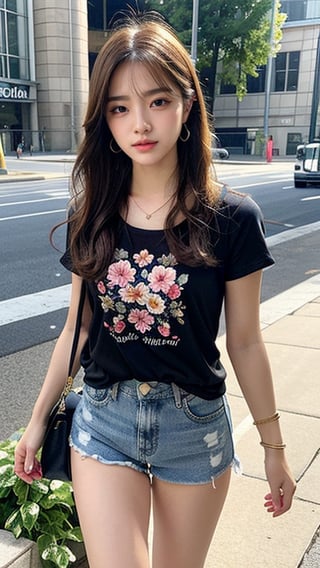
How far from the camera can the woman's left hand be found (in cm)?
170

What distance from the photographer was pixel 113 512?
1465 millimetres

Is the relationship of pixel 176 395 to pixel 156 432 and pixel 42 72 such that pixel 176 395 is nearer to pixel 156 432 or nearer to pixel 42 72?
pixel 156 432

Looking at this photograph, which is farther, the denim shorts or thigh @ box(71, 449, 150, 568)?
the denim shorts

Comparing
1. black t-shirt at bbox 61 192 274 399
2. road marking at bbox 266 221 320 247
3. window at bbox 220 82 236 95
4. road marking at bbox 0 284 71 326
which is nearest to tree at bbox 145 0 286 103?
window at bbox 220 82 236 95

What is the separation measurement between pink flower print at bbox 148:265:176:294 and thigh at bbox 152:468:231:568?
1.76 feet

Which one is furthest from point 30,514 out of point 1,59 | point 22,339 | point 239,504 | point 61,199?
point 1,59

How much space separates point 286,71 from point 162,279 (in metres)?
54.8

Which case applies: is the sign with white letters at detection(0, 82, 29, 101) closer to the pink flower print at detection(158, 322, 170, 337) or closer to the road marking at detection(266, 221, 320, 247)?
the road marking at detection(266, 221, 320, 247)

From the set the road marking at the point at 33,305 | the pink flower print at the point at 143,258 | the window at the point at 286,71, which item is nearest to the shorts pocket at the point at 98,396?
the pink flower print at the point at 143,258

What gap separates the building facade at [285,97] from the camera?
165 ft

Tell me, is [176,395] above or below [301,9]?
below

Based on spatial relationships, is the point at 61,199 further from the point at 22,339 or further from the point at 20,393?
the point at 20,393

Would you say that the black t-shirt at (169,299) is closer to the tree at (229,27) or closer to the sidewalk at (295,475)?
the sidewalk at (295,475)

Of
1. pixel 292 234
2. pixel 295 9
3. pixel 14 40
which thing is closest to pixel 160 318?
pixel 292 234
